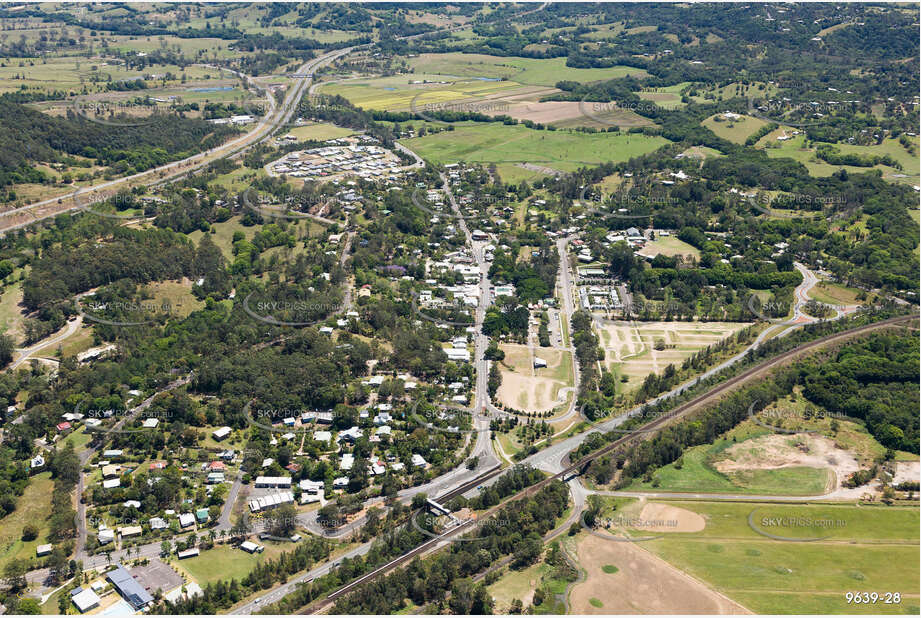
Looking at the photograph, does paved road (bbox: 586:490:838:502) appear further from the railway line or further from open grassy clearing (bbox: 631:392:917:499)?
the railway line

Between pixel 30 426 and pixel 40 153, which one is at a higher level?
pixel 40 153

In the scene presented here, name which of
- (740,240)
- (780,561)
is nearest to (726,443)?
(780,561)

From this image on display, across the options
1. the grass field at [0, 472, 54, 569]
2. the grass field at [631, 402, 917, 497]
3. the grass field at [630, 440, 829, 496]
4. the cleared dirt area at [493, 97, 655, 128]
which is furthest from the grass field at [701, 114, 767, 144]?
the grass field at [0, 472, 54, 569]

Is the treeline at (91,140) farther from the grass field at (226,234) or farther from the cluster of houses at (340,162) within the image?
the grass field at (226,234)

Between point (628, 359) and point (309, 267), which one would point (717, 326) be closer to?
point (628, 359)

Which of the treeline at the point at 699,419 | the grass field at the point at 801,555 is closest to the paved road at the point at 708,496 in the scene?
the grass field at the point at 801,555
